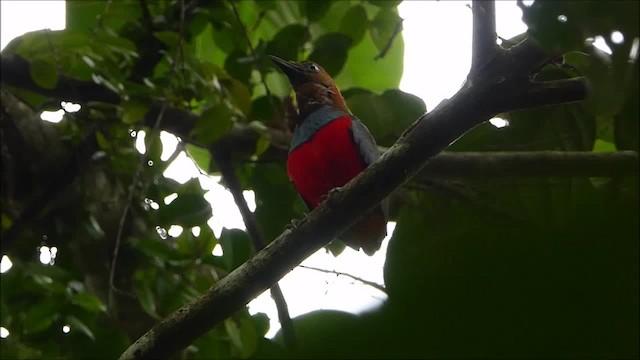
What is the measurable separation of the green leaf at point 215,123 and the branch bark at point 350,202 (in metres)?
0.81

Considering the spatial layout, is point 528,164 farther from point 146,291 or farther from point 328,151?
point 146,291

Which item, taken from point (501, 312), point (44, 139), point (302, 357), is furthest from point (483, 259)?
point (44, 139)

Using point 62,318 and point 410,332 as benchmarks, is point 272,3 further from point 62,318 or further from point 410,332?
point 410,332

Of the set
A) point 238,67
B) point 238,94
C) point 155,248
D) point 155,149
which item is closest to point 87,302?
point 155,248

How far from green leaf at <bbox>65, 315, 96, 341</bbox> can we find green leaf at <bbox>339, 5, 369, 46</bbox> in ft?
3.28

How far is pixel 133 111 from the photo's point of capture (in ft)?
6.53

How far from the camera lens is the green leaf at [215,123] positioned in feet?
6.13

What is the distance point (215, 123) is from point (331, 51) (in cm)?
44

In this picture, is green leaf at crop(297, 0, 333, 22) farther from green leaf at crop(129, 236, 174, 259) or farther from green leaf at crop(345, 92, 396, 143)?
green leaf at crop(129, 236, 174, 259)

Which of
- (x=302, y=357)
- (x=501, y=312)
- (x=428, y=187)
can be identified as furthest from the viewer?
(x=428, y=187)

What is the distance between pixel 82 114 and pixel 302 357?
5.86 feet

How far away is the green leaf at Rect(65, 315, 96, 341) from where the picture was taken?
1823 mm

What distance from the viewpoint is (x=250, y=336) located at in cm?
171

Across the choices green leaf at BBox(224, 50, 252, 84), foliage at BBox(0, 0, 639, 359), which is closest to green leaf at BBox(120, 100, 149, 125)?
foliage at BBox(0, 0, 639, 359)
